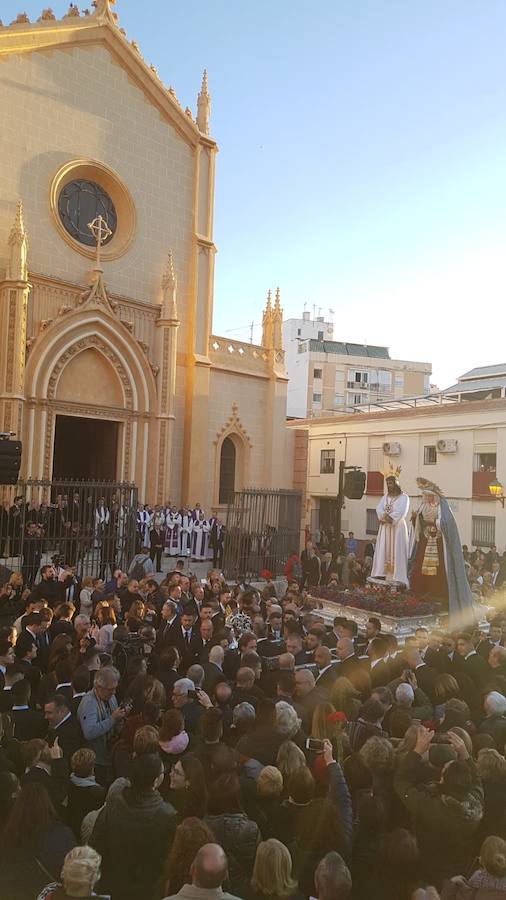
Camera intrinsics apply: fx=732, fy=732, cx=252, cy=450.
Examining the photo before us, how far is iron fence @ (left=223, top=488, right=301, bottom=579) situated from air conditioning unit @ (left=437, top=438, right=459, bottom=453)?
35.6 ft

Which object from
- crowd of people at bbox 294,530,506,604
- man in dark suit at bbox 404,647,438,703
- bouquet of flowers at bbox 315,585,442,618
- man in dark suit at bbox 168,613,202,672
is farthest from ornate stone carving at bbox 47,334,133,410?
man in dark suit at bbox 404,647,438,703

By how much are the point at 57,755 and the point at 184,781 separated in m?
0.89

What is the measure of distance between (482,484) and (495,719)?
22634 millimetres

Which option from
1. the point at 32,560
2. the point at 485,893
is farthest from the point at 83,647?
the point at 32,560

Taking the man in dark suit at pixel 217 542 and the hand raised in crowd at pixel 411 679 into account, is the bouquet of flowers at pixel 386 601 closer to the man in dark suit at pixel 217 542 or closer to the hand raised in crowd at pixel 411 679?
the hand raised in crowd at pixel 411 679

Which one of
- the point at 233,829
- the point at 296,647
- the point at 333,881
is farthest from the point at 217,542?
the point at 333,881

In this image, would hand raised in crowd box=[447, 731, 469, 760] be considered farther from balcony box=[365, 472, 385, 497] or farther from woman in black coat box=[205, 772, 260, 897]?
balcony box=[365, 472, 385, 497]

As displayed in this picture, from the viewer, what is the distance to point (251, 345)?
25.9m

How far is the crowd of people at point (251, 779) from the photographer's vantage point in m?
3.70

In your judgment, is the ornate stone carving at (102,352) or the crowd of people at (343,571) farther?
the ornate stone carving at (102,352)

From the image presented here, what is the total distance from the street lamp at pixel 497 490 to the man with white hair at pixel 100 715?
819 inches

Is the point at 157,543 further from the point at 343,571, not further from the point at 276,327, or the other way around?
the point at 276,327

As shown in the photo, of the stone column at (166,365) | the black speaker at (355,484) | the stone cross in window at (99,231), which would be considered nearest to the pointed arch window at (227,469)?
the stone column at (166,365)

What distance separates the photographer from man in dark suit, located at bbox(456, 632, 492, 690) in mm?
7457
